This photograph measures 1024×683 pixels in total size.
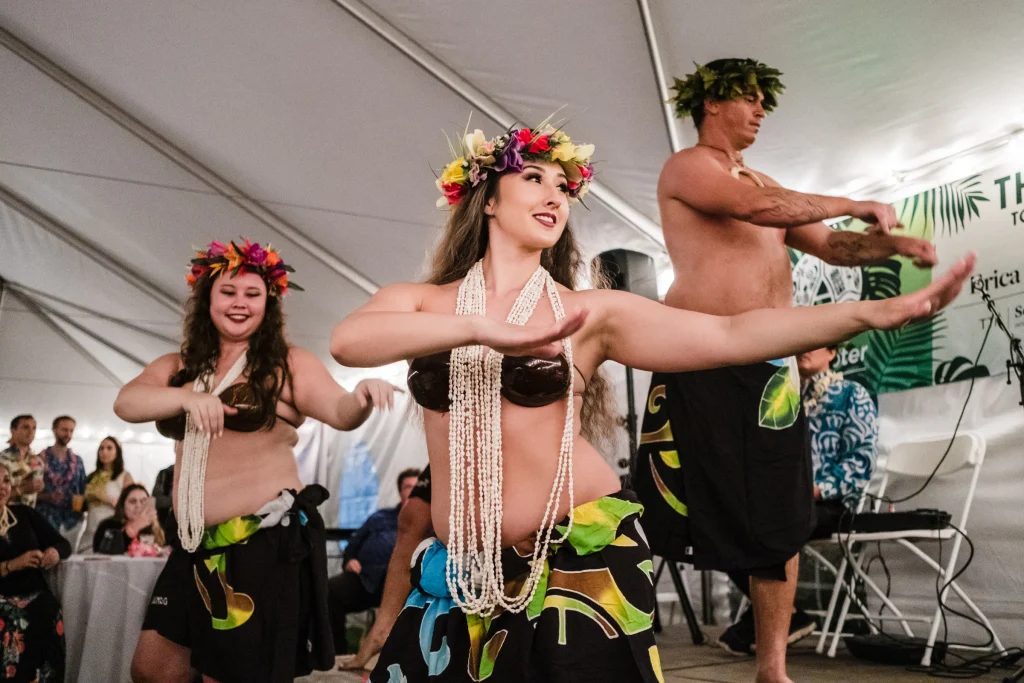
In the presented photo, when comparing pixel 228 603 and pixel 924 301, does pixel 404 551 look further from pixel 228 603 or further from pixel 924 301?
pixel 924 301

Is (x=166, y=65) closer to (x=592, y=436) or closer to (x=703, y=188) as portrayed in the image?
(x=703, y=188)

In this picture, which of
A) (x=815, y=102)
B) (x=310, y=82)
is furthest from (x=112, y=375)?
(x=815, y=102)

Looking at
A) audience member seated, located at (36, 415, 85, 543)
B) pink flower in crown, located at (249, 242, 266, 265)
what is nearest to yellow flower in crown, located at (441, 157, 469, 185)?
pink flower in crown, located at (249, 242, 266, 265)

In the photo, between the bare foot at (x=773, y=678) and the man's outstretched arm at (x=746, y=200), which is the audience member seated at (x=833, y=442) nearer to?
the bare foot at (x=773, y=678)

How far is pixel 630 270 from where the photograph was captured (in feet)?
12.9

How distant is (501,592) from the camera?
1.38 m

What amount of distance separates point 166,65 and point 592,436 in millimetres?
Answer: 4017

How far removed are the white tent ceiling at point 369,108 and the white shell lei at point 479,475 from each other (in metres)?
2.47

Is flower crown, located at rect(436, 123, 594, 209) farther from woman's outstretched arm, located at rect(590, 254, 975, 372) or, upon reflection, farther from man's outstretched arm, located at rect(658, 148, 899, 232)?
man's outstretched arm, located at rect(658, 148, 899, 232)

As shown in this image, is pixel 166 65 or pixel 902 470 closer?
pixel 902 470

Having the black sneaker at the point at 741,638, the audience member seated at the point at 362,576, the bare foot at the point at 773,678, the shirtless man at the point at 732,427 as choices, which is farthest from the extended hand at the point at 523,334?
the audience member seated at the point at 362,576

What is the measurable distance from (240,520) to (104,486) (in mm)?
4026

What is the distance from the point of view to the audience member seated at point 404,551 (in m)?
3.17

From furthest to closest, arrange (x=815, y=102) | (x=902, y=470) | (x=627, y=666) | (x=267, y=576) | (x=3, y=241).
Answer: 1. (x=3, y=241)
2. (x=902, y=470)
3. (x=815, y=102)
4. (x=267, y=576)
5. (x=627, y=666)
